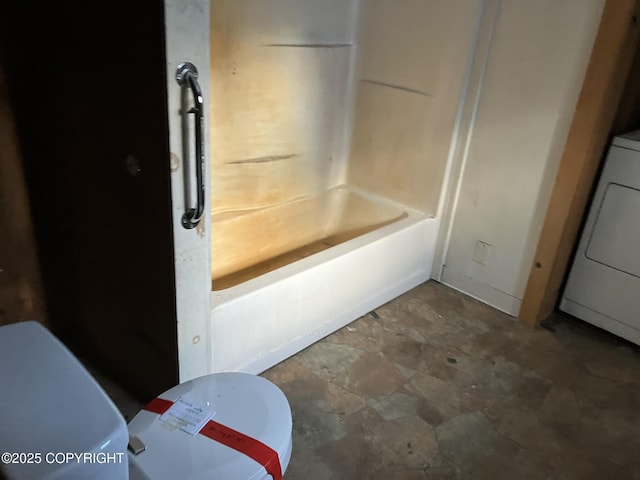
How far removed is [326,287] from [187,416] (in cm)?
101

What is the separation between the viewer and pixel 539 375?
2039mm

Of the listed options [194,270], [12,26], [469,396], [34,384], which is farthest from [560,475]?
[12,26]

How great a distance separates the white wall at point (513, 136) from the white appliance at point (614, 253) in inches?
9.1

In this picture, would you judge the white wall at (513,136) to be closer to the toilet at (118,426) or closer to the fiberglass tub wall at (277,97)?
the fiberglass tub wall at (277,97)

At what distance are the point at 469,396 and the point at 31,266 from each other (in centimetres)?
160

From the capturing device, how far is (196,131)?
4.11 ft

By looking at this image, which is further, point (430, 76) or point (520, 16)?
point (430, 76)

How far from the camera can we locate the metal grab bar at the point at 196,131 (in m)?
1.20

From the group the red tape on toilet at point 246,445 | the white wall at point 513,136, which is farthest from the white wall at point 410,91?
the red tape on toilet at point 246,445

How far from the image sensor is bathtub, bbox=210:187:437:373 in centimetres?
173

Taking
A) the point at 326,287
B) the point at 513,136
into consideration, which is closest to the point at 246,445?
the point at 326,287

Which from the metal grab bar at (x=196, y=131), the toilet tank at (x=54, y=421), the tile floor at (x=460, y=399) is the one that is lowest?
the tile floor at (x=460, y=399)

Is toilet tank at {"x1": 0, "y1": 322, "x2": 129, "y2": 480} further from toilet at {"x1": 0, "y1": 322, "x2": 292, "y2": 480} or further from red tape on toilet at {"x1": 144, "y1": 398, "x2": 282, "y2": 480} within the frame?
red tape on toilet at {"x1": 144, "y1": 398, "x2": 282, "y2": 480}

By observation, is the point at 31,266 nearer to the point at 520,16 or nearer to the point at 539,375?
the point at 539,375
